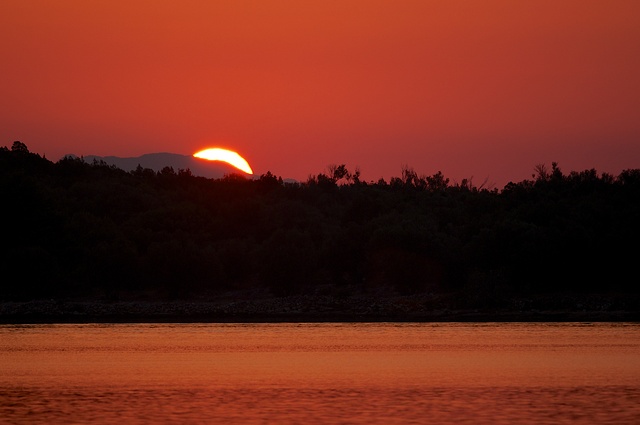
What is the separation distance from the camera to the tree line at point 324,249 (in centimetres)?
7812

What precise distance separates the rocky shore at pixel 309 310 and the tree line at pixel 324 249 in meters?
1.91

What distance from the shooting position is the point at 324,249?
8825 centimetres

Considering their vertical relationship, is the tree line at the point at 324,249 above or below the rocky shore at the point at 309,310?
above

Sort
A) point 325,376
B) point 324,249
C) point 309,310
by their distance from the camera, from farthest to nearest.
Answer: point 324,249
point 309,310
point 325,376

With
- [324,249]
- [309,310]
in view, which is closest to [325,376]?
[309,310]

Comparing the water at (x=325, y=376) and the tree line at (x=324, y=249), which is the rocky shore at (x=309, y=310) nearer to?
the tree line at (x=324, y=249)

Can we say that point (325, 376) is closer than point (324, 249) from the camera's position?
Yes

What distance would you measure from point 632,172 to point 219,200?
3969 cm

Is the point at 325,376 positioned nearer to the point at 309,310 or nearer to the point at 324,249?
the point at 309,310

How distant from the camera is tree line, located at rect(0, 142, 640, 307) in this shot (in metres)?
78.1

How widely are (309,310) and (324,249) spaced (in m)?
10.4

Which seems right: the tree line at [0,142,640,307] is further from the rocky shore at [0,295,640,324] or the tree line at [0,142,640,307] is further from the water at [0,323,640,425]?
→ the water at [0,323,640,425]

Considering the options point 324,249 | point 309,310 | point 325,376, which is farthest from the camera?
point 324,249

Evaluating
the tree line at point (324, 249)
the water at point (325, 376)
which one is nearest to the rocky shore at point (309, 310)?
the tree line at point (324, 249)
